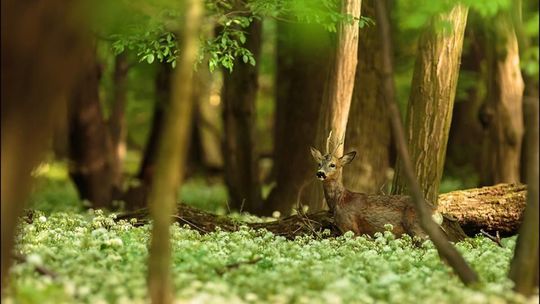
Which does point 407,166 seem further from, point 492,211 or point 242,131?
point 242,131

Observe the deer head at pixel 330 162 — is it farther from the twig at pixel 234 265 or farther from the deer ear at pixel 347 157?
the twig at pixel 234 265

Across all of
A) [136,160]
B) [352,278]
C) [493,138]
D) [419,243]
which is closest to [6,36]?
[352,278]

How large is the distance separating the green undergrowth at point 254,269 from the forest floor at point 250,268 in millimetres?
13

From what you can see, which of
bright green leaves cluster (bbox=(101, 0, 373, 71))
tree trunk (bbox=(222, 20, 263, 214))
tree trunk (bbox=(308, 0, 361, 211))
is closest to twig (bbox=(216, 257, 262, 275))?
bright green leaves cluster (bbox=(101, 0, 373, 71))

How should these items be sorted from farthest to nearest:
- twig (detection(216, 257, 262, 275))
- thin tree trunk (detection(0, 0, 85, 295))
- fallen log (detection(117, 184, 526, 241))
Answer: fallen log (detection(117, 184, 526, 241))
twig (detection(216, 257, 262, 275))
thin tree trunk (detection(0, 0, 85, 295))

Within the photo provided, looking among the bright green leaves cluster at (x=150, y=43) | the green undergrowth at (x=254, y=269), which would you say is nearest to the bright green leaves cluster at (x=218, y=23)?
the bright green leaves cluster at (x=150, y=43)

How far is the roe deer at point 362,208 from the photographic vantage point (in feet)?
49.4

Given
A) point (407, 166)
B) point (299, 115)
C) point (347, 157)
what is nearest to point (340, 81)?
point (347, 157)

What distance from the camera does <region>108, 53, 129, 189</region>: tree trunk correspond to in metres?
29.7

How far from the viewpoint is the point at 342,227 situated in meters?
15.3

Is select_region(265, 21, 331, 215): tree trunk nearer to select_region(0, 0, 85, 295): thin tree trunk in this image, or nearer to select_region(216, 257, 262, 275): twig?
select_region(216, 257, 262, 275): twig

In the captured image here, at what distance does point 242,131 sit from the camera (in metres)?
23.7

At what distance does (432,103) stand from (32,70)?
27.9 feet

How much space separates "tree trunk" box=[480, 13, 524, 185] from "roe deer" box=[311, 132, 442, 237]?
341 inches
